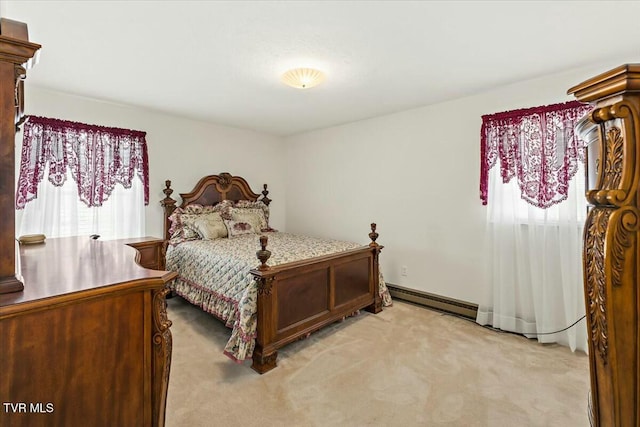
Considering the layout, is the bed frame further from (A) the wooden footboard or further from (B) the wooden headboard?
(B) the wooden headboard

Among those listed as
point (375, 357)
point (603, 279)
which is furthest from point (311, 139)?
point (603, 279)

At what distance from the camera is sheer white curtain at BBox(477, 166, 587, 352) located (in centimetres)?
259

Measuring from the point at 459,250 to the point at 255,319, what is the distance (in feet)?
7.48

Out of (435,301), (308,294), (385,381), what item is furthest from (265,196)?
(385,381)

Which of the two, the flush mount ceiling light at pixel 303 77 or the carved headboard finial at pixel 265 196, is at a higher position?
the flush mount ceiling light at pixel 303 77

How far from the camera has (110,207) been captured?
359cm

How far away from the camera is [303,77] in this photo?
2.53 metres

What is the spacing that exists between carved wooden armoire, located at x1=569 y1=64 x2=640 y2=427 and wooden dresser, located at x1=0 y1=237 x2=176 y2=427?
121cm

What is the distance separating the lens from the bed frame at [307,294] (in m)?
2.30

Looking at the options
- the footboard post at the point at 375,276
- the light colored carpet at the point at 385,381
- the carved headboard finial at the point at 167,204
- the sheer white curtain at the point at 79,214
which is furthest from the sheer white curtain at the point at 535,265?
the sheer white curtain at the point at 79,214

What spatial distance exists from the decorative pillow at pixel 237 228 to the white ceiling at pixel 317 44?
161 centimetres

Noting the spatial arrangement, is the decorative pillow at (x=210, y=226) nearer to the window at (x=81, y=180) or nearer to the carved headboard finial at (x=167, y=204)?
the carved headboard finial at (x=167, y=204)

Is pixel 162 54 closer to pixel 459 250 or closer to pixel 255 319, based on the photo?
pixel 255 319

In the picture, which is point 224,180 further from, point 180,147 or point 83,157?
point 83,157
